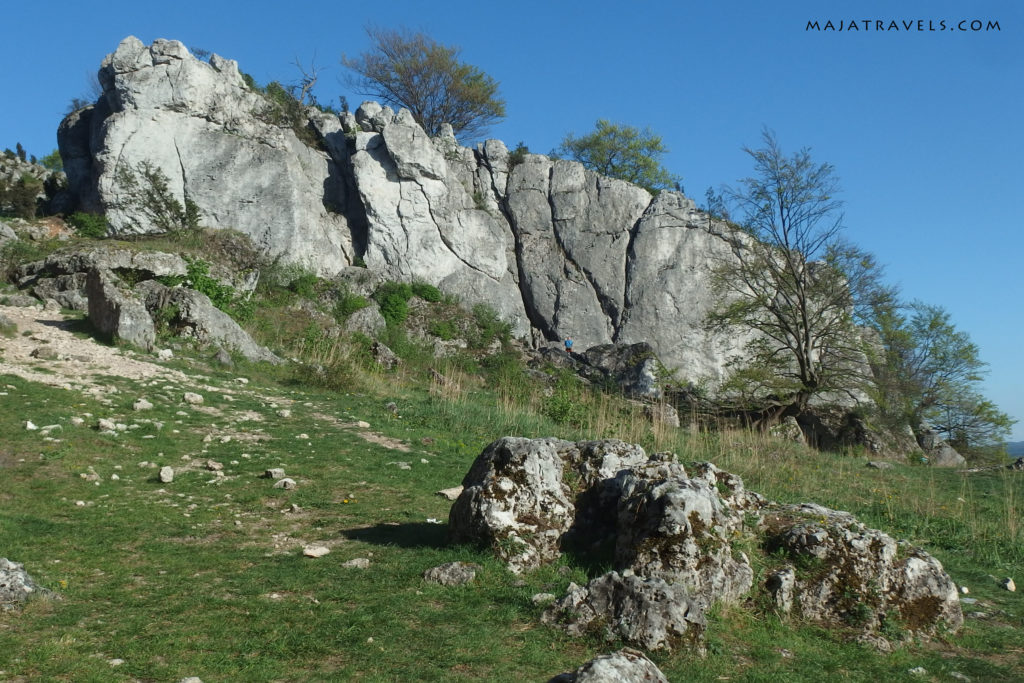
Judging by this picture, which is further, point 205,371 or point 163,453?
point 205,371

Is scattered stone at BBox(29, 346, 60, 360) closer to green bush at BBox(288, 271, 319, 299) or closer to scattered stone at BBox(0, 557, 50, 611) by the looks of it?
scattered stone at BBox(0, 557, 50, 611)

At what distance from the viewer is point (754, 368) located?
23844 mm

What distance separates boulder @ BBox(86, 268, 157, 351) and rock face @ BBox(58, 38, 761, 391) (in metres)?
11.3

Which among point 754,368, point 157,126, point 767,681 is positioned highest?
point 157,126

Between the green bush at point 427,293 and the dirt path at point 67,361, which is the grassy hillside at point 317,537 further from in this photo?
the green bush at point 427,293

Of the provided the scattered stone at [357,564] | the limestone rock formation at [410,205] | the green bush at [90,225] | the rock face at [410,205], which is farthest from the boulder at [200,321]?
the scattered stone at [357,564]

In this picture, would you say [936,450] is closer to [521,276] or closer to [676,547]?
[521,276]

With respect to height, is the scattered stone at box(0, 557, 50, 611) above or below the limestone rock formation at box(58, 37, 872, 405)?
below

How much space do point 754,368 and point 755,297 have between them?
2508 mm

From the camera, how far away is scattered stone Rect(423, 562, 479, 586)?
6.21 metres

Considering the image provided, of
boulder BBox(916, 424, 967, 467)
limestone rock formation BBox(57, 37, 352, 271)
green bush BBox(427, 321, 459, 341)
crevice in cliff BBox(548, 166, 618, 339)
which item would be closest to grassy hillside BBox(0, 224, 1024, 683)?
boulder BBox(916, 424, 967, 467)

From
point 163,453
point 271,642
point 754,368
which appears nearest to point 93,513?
point 163,453

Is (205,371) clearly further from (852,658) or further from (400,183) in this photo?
(400,183)

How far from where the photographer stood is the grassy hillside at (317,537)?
501cm
